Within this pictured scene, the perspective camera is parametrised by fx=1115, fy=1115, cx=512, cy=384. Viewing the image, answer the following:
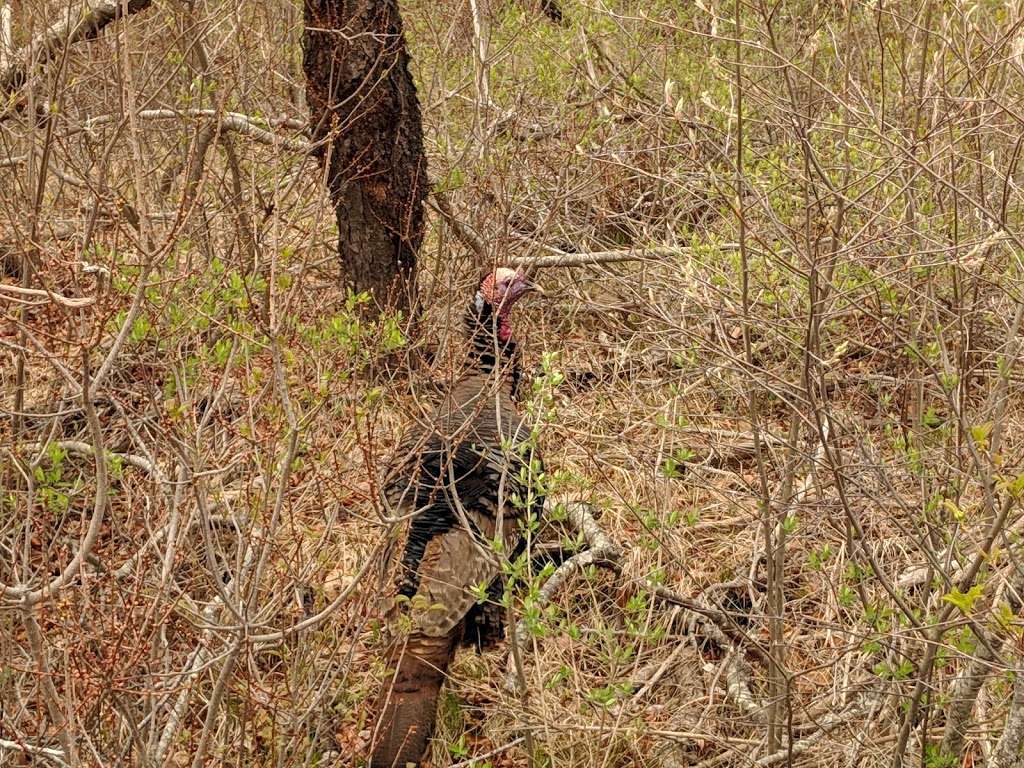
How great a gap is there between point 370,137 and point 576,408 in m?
2.08

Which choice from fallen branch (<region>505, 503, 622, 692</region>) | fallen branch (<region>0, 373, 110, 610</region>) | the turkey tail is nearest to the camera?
fallen branch (<region>0, 373, 110, 610</region>)

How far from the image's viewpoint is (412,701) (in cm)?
463

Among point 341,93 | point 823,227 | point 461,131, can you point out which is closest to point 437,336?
point 341,93

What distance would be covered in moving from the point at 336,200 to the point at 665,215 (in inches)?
96.3

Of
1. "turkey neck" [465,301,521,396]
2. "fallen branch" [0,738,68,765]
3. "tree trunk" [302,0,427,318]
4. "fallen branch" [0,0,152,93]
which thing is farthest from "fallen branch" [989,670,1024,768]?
"fallen branch" [0,0,152,93]

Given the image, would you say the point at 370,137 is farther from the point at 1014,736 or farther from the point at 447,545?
the point at 1014,736

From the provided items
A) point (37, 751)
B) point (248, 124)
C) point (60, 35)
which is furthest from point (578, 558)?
point (60, 35)

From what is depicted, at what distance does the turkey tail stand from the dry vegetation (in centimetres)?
22

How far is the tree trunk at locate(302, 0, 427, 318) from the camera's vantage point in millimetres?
6504

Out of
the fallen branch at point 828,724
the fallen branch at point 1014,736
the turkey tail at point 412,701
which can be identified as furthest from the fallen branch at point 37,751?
the fallen branch at point 1014,736

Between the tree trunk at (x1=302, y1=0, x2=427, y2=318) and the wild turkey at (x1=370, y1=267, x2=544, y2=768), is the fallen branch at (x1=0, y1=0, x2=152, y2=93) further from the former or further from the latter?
the wild turkey at (x1=370, y1=267, x2=544, y2=768)

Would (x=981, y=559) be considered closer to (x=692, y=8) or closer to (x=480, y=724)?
(x=480, y=724)

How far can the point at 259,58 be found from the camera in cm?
869

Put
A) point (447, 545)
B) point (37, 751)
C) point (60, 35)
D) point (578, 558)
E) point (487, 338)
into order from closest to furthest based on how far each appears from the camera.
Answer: point (37, 751), point (447, 545), point (578, 558), point (60, 35), point (487, 338)
